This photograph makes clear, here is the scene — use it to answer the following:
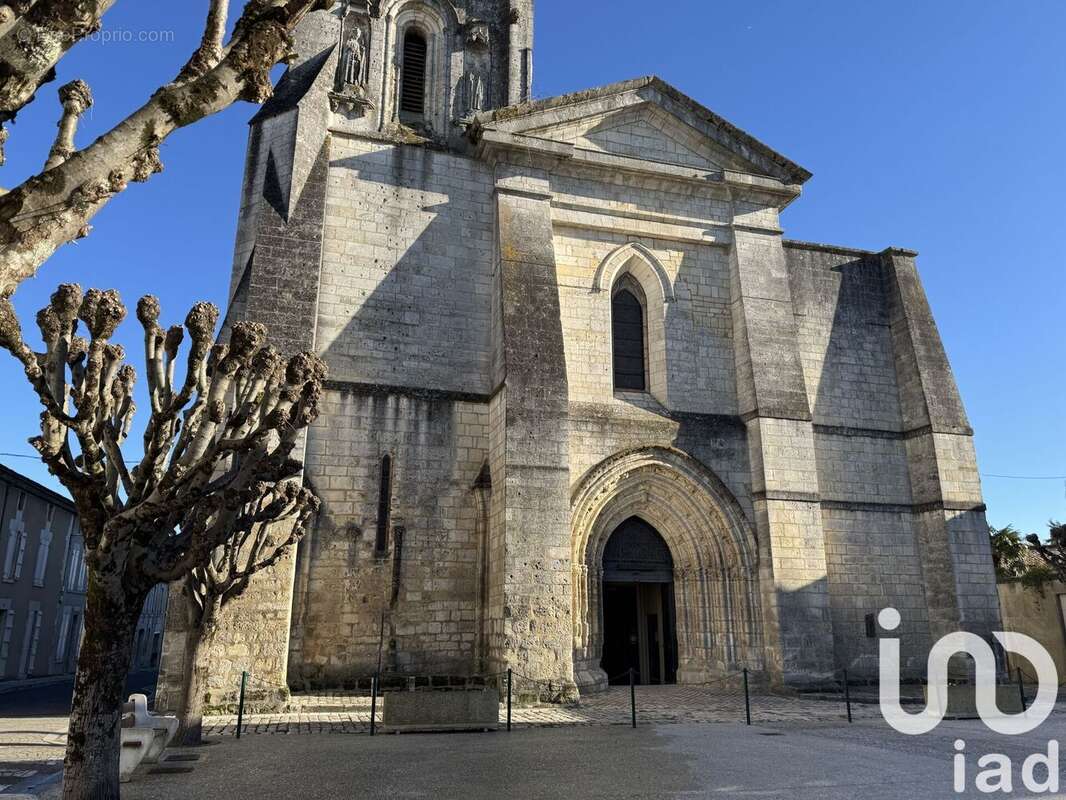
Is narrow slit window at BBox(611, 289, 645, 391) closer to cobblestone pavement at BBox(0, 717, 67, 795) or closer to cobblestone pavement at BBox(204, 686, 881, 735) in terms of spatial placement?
cobblestone pavement at BBox(204, 686, 881, 735)

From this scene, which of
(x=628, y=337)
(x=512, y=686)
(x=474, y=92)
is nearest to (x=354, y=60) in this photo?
(x=474, y=92)

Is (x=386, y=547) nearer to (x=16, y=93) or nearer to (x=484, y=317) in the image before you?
(x=484, y=317)

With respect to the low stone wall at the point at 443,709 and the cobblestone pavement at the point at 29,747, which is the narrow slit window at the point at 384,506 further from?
the cobblestone pavement at the point at 29,747

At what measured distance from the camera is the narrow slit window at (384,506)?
39.3ft

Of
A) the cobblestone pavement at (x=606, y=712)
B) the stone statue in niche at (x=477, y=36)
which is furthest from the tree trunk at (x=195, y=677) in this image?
the stone statue in niche at (x=477, y=36)

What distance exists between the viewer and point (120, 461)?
5621 millimetres

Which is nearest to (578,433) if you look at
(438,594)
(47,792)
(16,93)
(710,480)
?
(710,480)

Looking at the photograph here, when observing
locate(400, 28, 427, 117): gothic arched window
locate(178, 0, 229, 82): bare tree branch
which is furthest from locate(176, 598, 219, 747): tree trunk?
locate(400, 28, 427, 117): gothic arched window

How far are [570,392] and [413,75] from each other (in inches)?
297

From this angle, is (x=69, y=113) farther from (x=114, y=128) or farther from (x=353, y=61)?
(x=353, y=61)

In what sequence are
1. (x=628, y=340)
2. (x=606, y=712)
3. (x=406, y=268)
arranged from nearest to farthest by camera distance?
(x=606, y=712) < (x=406, y=268) < (x=628, y=340)

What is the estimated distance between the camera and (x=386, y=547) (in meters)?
12.0

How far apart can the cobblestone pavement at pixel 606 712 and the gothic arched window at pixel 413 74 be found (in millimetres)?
10995

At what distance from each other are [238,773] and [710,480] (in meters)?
9.06
